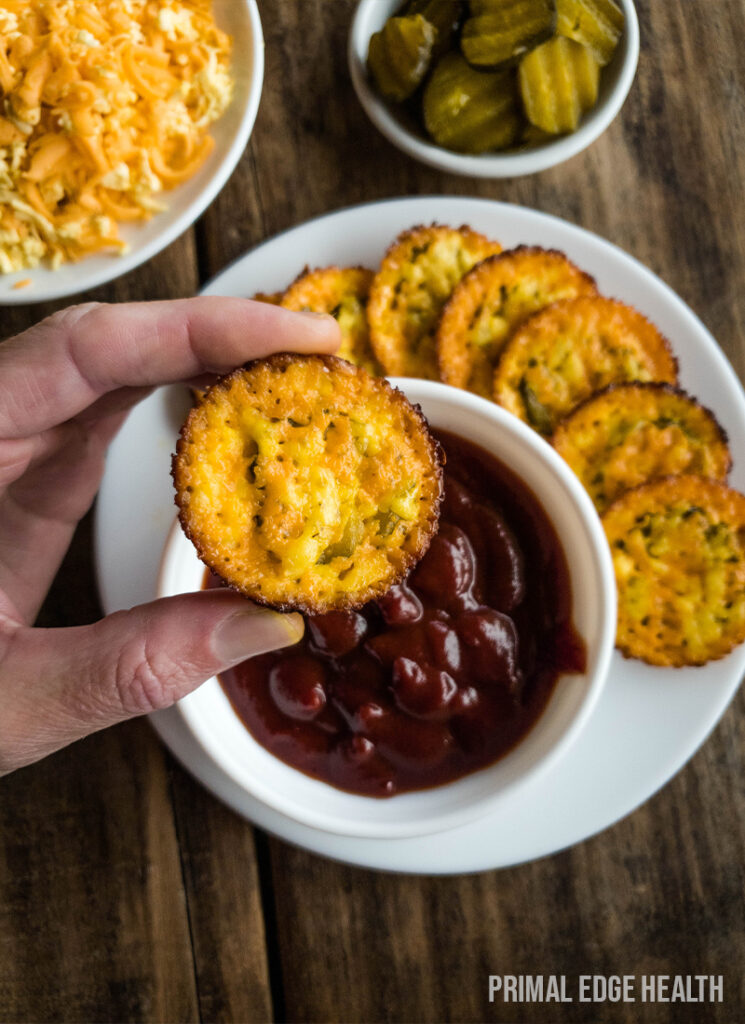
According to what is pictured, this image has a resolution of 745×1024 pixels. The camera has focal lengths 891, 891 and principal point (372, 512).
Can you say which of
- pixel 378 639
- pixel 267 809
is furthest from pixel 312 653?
pixel 267 809

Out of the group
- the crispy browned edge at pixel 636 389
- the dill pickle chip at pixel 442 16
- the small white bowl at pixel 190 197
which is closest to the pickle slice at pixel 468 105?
the dill pickle chip at pixel 442 16

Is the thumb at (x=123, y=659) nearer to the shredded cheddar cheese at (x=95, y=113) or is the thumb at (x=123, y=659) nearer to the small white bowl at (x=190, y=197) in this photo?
the small white bowl at (x=190, y=197)

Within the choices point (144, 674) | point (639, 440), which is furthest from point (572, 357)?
point (144, 674)

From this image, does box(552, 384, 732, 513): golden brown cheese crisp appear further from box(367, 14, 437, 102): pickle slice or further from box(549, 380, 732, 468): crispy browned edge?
box(367, 14, 437, 102): pickle slice

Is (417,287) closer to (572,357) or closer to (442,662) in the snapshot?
(572,357)

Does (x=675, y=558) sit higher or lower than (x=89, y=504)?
lower

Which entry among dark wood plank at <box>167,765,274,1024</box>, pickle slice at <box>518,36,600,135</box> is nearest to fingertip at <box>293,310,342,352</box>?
pickle slice at <box>518,36,600,135</box>
